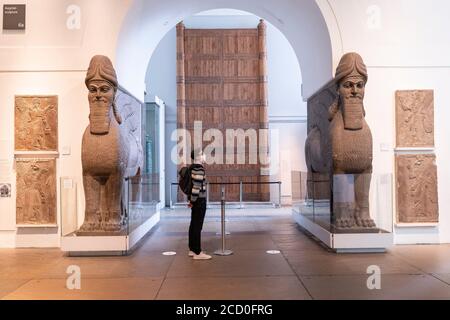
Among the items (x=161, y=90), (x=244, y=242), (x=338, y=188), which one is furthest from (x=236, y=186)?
(x=338, y=188)

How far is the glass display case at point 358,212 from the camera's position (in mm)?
6141

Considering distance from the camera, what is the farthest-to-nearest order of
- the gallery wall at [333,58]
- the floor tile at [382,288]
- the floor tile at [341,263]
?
the gallery wall at [333,58]
the floor tile at [341,263]
the floor tile at [382,288]

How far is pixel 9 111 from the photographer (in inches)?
277

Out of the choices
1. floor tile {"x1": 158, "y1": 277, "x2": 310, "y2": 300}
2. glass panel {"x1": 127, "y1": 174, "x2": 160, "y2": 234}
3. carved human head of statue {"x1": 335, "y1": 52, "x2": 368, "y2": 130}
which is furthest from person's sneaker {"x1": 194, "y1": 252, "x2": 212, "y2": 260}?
carved human head of statue {"x1": 335, "y1": 52, "x2": 368, "y2": 130}

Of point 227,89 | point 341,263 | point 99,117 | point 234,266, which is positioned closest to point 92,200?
point 99,117

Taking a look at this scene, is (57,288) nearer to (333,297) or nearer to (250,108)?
(333,297)

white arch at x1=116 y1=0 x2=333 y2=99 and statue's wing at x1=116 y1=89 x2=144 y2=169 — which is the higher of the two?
white arch at x1=116 y1=0 x2=333 y2=99

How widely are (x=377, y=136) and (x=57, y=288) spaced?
5251 millimetres

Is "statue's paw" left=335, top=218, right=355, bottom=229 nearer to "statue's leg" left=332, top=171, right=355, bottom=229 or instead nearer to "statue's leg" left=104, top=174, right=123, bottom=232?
"statue's leg" left=332, top=171, right=355, bottom=229

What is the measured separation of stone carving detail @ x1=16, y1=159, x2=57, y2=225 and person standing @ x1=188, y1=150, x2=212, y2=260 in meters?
2.54

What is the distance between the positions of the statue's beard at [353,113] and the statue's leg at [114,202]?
3.43 m

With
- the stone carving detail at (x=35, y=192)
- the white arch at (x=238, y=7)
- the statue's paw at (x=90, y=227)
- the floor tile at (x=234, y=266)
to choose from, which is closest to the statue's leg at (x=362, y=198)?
the floor tile at (x=234, y=266)

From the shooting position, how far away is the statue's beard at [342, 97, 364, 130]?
6195mm

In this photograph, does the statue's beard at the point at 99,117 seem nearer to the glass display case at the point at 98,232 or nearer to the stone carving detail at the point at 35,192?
the glass display case at the point at 98,232
